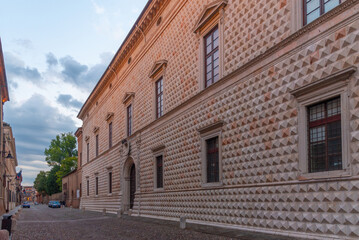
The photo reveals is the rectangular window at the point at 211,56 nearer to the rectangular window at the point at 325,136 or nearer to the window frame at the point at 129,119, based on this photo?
the rectangular window at the point at 325,136

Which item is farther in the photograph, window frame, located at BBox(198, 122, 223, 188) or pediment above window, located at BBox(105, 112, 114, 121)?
pediment above window, located at BBox(105, 112, 114, 121)

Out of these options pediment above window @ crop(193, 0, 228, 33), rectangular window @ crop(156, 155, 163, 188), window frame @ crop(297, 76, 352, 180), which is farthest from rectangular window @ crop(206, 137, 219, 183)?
rectangular window @ crop(156, 155, 163, 188)

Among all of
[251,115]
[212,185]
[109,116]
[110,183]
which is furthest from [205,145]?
[109,116]

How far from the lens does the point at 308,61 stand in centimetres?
897

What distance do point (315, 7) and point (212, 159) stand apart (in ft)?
21.9

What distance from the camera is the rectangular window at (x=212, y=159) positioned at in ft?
45.0

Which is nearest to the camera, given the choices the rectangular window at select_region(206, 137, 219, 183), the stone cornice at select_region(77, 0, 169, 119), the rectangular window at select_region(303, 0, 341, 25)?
the rectangular window at select_region(303, 0, 341, 25)

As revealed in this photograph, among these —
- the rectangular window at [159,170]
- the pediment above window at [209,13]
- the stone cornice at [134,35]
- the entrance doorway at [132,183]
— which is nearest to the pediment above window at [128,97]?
the stone cornice at [134,35]

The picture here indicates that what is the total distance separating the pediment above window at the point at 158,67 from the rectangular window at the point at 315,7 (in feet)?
33.8

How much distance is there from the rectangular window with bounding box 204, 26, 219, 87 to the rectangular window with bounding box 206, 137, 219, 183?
221 cm

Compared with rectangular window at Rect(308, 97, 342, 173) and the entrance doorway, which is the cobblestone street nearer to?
rectangular window at Rect(308, 97, 342, 173)

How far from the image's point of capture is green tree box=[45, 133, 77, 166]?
80.1 m

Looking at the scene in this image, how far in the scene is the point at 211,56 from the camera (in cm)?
1451

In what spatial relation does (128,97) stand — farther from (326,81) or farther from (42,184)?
(42,184)
